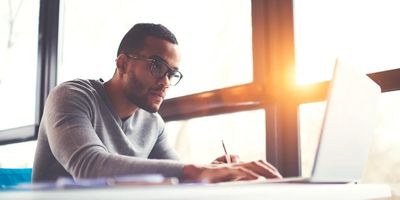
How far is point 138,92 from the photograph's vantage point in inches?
73.5

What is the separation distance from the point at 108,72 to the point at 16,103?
101 cm

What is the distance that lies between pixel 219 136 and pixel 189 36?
0.55 metres

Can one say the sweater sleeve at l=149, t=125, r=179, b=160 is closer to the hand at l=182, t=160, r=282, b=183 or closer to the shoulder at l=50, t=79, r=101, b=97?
the shoulder at l=50, t=79, r=101, b=97

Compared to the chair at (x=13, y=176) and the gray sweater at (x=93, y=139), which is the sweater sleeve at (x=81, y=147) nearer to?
the gray sweater at (x=93, y=139)

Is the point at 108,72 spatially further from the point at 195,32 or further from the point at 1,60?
the point at 1,60

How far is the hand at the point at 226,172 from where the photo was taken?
40.8 inches

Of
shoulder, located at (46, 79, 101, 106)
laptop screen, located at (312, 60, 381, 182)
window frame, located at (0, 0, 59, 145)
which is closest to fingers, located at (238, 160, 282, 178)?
laptop screen, located at (312, 60, 381, 182)

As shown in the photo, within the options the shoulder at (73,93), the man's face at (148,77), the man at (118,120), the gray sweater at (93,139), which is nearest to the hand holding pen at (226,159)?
the man at (118,120)

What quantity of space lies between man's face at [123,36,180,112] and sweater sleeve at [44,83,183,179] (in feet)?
0.86

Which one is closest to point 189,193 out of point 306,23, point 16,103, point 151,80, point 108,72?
point 151,80

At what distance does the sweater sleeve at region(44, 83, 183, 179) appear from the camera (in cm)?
116

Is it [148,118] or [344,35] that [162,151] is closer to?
[148,118]

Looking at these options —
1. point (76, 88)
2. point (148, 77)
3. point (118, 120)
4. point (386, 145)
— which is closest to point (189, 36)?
point (148, 77)

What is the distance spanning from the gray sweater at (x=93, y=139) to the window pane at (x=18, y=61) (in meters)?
1.53
